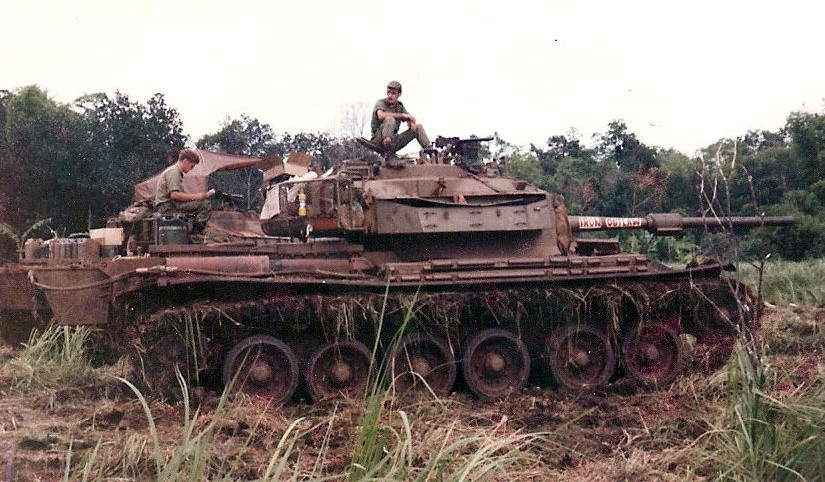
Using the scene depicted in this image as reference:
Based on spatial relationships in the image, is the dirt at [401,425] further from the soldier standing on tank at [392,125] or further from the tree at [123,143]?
the tree at [123,143]

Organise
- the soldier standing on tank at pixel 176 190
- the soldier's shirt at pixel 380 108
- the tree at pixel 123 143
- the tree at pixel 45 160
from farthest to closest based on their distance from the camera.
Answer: the tree at pixel 123 143 → the tree at pixel 45 160 → the soldier's shirt at pixel 380 108 → the soldier standing on tank at pixel 176 190

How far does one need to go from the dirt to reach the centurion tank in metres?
0.35

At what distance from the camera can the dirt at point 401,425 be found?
532cm

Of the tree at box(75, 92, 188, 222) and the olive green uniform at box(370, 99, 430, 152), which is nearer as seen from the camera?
the olive green uniform at box(370, 99, 430, 152)

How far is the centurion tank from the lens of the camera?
811 centimetres

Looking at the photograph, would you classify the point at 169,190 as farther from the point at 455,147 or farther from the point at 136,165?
the point at 136,165

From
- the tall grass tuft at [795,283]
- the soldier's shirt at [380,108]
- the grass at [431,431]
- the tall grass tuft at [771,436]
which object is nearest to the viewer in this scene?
the grass at [431,431]

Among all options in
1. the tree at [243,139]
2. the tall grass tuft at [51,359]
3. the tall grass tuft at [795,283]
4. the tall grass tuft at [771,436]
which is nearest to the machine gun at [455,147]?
the tall grass tuft at [51,359]

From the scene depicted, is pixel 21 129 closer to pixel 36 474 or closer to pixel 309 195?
pixel 309 195

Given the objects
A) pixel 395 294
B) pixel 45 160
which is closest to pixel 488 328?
pixel 395 294

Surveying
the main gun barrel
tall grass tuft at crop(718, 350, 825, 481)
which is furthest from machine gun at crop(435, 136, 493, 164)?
tall grass tuft at crop(718, 350, 825, 481)

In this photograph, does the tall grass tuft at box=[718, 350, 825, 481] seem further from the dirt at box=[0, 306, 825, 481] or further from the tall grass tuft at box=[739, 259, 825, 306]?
the tall grass tuft at box=[739, 259, 825, 306]

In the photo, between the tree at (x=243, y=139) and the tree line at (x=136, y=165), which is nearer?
the tree line at (x=136, y=165)

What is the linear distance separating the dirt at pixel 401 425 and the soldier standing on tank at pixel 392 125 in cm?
281
